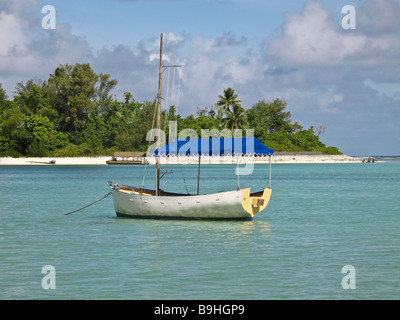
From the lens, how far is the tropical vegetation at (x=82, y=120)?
412 feet

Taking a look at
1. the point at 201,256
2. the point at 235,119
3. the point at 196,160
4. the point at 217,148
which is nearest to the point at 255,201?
the point at 217,148

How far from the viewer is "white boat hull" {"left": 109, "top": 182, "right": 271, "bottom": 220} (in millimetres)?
27906

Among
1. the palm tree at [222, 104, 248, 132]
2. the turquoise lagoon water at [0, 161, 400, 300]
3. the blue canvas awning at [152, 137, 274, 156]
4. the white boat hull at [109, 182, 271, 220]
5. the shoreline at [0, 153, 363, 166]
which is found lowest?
the turquoise lagoon water at [0, 161, 400, 300]

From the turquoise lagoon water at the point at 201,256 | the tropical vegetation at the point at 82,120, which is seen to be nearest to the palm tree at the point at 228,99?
the tropical vegetation at the point at 82,120

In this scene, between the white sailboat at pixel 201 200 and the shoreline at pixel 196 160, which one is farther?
the shoreline at pixel 196 160

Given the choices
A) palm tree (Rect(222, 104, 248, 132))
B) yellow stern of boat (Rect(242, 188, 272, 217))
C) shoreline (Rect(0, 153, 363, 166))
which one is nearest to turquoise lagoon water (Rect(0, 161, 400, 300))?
yellow stern of boat (Rect(242, 188, 272, 217))

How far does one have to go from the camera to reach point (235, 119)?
125875 millimetres

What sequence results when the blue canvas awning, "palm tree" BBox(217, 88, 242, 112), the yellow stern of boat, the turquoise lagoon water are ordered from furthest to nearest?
"palm tree" BBox(217, 88, 242, 112), the blue canvas awning, the yellow stern of boat, the turquoise lagoon water

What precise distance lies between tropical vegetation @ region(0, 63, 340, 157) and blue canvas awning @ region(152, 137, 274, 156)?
3759 inches

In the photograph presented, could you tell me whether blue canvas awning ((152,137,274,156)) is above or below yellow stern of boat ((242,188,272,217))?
above

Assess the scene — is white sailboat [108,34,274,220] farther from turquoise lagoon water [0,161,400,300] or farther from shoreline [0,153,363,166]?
shoreline [0,153,363,166]

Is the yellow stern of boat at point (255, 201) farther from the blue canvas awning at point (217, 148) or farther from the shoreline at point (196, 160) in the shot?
the shoreline at point (196, 160)
